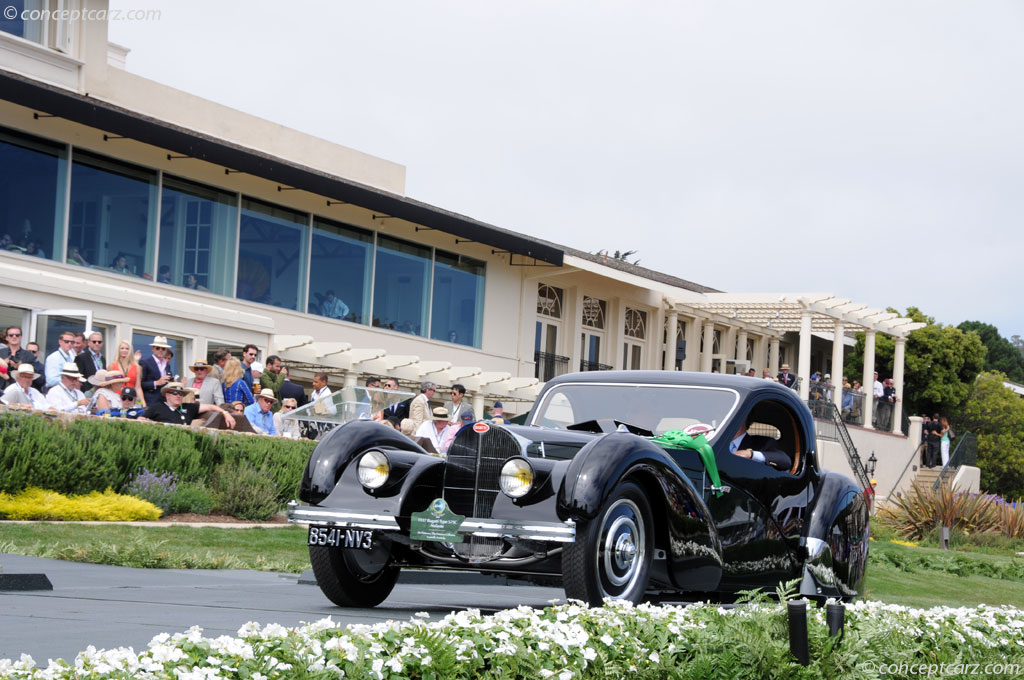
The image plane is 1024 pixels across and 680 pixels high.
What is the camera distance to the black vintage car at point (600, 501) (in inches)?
281

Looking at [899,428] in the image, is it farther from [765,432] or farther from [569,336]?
[765,432]

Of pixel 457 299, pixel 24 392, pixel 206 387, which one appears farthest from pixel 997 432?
pixel 24 392

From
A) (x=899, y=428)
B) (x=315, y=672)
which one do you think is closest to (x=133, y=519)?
(x=315, y=672)

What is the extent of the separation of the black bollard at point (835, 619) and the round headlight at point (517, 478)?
2.17 metres

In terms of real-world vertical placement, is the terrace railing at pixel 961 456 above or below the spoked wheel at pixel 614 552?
below

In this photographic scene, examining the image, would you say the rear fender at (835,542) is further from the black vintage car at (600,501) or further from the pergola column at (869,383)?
the pergola column at (869,383)

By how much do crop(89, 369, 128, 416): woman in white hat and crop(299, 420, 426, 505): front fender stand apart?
29.5 feet

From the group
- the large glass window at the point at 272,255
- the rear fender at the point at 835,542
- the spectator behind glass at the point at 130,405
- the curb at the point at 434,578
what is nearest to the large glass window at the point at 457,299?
the large glass window at the point at 272,255

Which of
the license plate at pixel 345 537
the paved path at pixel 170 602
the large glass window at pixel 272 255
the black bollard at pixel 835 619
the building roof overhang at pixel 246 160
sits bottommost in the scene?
the paved path at pixel 170 602

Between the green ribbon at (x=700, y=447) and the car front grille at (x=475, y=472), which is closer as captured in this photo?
the car front grille at (x=475, y=472)

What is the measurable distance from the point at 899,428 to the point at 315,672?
4353 centimetres

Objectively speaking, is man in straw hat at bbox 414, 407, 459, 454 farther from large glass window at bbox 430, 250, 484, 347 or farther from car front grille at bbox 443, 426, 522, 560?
large glass window at bbox 430, 250, 484, 347

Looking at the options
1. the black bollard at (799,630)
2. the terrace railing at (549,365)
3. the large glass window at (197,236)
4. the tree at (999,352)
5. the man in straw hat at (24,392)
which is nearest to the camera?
the black bollard at (799,630)

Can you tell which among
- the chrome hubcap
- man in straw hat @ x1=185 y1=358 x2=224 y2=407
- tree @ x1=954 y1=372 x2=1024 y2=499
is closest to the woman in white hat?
man in straw hat @ x1=185 y1=358 x2=224 y2=407
